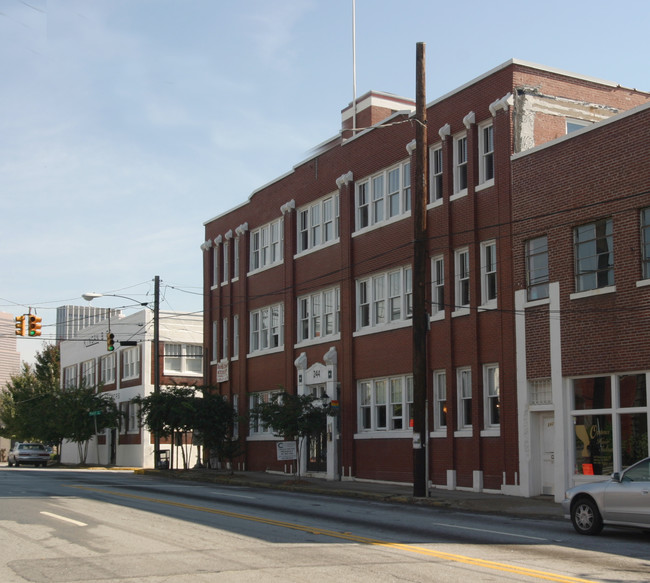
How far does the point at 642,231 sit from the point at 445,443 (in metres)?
8.83

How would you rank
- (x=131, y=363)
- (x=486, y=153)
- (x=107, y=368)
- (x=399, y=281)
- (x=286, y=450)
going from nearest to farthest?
(x=486, y=153) < (x=399, y=281) < (x=286, y=450) < (x=131, y=363) < (x=107, y=368)

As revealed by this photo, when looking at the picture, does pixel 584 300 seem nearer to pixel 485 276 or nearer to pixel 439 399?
pixel 485 276

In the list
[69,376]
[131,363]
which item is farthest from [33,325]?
[69,376]

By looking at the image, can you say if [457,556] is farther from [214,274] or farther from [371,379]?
[214,274]

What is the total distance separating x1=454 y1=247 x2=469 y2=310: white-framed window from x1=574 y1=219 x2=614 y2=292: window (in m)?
4.31

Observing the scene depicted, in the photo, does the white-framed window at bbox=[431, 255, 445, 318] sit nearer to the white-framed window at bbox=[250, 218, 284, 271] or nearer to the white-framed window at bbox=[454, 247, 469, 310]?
the white-framed window at bbox=[454, 247, 469, 310]

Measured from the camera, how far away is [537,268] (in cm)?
→ 2392

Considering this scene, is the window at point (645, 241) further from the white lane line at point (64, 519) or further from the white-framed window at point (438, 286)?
the white lane line at point (64, 519)

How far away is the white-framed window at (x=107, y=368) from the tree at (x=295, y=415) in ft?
98.2

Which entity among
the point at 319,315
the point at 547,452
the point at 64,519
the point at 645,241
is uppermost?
the point at 645,241

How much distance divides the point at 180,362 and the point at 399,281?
2865 cm

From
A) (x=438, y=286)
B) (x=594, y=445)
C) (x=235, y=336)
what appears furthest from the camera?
(x=235, y=336)

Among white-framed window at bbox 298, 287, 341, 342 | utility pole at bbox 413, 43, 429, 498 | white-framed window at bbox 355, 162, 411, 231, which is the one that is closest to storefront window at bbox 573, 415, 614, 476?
utility pole at bbox 413, 43, 429, 498

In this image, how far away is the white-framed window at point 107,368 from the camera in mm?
59688
